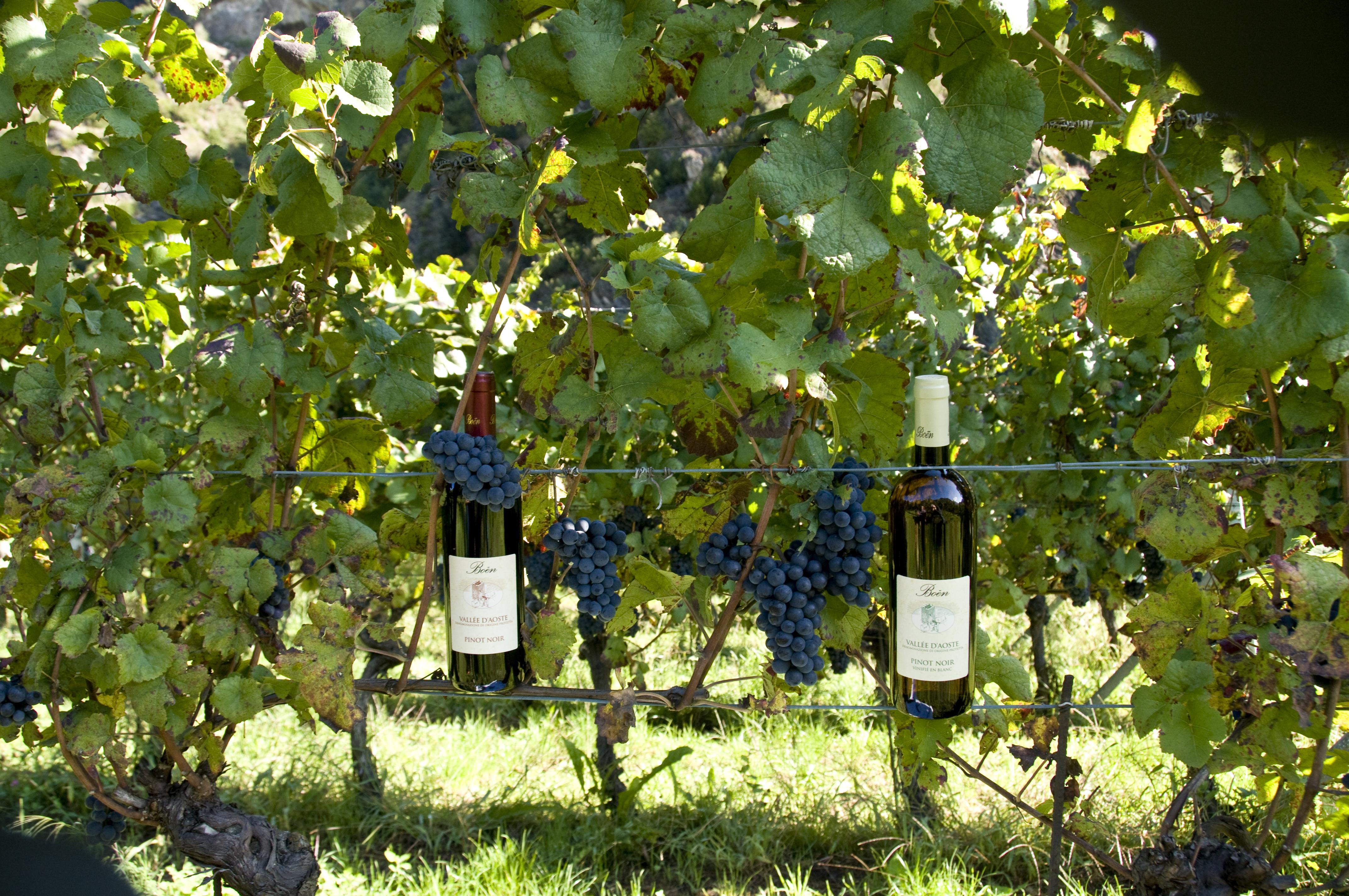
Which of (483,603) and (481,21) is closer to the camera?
(481,21)

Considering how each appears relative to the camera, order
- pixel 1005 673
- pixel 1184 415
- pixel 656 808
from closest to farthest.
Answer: pixel 1184 415 → pixel 1005 673 → pixel 656 808

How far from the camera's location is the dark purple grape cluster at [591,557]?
3.92 ft

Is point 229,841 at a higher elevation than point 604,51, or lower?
lower

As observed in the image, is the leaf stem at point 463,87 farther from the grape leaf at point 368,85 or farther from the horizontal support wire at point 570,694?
the horizontal support wire at point 570,694

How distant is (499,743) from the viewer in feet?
10.2

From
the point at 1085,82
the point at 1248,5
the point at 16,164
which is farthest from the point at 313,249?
the point at 1248,5

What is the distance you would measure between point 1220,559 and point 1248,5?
118 cm

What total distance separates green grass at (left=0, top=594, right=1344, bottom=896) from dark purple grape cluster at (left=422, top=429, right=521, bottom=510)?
52.3 inches

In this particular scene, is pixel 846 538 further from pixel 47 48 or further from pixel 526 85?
pixel 47 48

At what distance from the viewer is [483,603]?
1169 mm

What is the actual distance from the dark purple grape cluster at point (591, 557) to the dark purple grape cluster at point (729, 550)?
0.13 metres

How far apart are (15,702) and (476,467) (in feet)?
2.72

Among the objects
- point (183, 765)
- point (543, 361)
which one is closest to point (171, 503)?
point (183, 765)

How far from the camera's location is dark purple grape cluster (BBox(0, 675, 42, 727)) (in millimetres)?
1293
